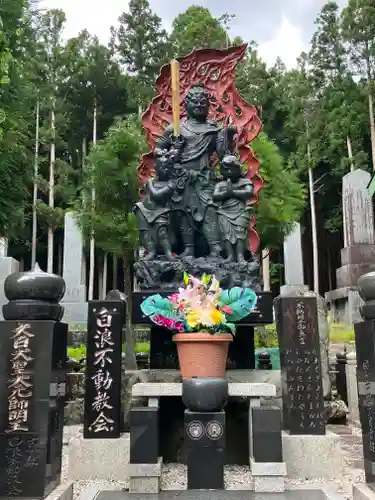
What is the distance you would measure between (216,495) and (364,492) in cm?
128

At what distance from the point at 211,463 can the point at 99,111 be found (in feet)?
61.8

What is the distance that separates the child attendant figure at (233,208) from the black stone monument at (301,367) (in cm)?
127

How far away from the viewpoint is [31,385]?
10.5 feet

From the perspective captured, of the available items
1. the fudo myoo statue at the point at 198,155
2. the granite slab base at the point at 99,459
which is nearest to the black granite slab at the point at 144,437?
the granite slab base at the point at 99,459

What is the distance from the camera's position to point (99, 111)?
20984mm

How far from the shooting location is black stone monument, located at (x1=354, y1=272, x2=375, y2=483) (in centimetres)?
304

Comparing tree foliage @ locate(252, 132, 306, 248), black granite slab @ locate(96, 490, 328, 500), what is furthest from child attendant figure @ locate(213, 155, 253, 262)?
tree foliage @ locate(252, 132, 306, 248)

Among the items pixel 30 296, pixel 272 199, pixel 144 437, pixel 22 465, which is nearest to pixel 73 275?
pixel 272 199

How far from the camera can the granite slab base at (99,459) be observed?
444 centimetres

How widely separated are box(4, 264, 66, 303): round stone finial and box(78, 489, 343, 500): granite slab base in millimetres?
1694

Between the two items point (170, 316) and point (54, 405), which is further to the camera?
point (170, 316)

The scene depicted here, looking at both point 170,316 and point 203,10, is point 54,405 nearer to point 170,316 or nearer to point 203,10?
point 170,316

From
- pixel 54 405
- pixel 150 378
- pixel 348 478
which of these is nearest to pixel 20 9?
pixel 150 378

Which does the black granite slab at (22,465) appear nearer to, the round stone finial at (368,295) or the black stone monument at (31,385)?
the black stone monument at (31,385)
